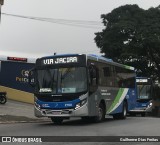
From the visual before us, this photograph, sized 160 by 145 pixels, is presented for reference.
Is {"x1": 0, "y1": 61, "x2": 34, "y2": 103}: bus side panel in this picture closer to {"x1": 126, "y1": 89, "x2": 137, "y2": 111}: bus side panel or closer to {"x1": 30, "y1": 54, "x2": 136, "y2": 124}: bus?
{"x1": 126, "y1": 89, "x2": 137, "y2": 111}: bus side panel

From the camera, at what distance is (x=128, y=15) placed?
5656cm

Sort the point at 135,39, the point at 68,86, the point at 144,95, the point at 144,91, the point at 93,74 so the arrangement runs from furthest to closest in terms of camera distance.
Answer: the point at 135,39
the point at 144,91
the point at 144,95
the point at 93,74
the point at 68,86

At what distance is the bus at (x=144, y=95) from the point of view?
37594mm

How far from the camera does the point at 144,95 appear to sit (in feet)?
125

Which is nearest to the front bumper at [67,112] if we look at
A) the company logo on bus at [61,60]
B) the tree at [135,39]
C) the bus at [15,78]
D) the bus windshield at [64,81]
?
the bus windshield at [64,81]

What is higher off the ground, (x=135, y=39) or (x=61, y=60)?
(x=135, y=39)

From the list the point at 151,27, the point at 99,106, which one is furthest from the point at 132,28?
the point at 99,106

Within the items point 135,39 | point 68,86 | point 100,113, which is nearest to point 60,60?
point 68,86

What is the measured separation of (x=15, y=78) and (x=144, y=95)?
10.5 meters

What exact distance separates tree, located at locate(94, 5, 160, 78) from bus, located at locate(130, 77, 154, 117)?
43.8 ft

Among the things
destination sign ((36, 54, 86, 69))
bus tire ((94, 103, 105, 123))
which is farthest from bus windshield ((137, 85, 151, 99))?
destination sign ((36, 54, 86, 69))

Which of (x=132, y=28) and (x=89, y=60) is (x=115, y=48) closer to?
(x=132, y=28)

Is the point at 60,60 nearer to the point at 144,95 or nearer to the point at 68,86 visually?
the point at 68,86

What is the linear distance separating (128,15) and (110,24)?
2482mm
